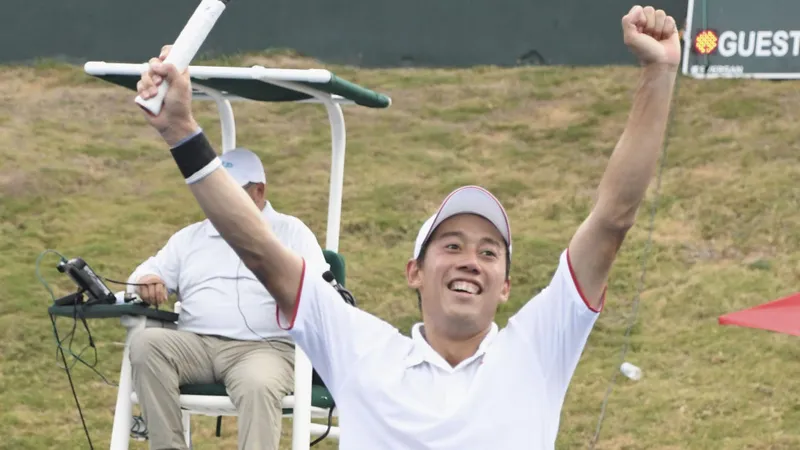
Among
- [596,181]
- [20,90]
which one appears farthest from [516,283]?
[20,90]

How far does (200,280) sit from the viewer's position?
17.2 feet

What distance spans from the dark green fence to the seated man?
6271mm

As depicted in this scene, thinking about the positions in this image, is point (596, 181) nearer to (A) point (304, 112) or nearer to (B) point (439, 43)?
(B) point (439, 43)

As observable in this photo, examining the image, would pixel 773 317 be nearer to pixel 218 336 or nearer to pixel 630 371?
pixel 630 371

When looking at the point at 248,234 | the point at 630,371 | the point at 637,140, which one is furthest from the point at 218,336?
the point at 637,140

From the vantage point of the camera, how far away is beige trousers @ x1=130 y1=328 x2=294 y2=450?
15.3 feet

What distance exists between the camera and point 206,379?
16.2ft

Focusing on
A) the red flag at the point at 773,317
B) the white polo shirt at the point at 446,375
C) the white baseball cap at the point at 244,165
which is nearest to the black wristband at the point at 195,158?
the white polo shirt at the point at 446,375

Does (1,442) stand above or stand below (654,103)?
below

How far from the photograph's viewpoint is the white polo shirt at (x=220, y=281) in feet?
16.8

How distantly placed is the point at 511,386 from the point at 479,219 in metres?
0.43

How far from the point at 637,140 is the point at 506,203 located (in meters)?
7.57

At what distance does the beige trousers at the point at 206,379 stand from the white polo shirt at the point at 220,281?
0.15 meters

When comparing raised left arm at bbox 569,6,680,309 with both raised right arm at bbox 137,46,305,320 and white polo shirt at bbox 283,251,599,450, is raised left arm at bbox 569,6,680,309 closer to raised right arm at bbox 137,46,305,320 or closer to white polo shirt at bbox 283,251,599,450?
white polo shirt at bbox 283,251,599,450
